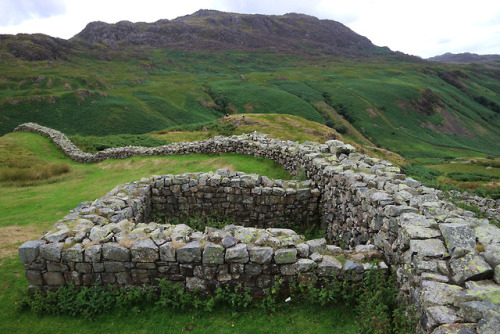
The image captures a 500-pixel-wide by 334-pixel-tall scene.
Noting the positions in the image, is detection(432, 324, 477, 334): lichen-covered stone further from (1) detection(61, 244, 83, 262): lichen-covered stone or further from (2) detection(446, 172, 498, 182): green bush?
(2) detection(446, 172, 498, 182): green bush

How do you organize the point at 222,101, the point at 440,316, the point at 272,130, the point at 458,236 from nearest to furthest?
1. the point at 440,316
2. the point at 458,236
3. the point at 272,130
4. the point at 222,101

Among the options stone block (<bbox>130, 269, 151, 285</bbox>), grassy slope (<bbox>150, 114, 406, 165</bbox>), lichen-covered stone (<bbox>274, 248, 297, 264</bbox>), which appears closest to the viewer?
lichen-covered stone (<bbox>274, 248, 297, 264</bbox>)

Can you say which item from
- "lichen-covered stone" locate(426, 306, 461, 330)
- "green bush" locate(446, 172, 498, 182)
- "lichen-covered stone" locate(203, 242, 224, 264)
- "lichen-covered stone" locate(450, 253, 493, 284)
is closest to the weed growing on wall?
"lichen-covered stone" locate(203, 242, 224, 264)

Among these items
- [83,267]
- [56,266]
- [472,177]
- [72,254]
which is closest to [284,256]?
[83,267]

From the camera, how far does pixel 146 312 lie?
7258 millimetres

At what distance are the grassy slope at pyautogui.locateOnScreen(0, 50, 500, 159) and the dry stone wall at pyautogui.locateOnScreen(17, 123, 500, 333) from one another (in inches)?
1980

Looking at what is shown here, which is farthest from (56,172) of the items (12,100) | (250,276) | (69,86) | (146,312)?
(69,86)

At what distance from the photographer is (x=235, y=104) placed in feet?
268

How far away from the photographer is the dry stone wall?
4680 mm

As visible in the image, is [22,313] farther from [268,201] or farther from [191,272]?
[268,201]

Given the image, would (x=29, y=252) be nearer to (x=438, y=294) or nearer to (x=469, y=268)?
(x=438, y=294)

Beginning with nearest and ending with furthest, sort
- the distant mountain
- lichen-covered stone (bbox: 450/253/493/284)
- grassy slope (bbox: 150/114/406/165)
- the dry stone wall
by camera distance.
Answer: the dry stone wall
lichen-covered stone (bbox: 450/253/493/284)
grassy slope (bbox: 150/114/406/165)
the distant mountain

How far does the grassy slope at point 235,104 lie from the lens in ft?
190

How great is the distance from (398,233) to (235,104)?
257 ft
